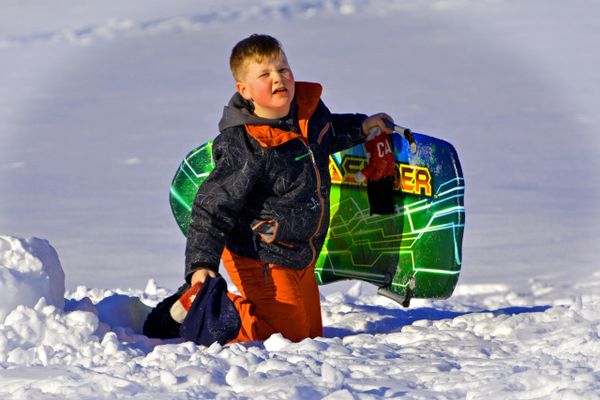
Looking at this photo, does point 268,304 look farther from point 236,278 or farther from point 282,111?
Result: point 282,111

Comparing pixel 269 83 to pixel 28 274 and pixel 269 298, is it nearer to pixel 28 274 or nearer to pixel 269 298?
pixel 269 298

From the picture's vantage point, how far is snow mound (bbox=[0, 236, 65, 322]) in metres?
3.97

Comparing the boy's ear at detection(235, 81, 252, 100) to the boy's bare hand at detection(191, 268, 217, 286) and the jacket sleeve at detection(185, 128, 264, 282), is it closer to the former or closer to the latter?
the jacket sleeve at detection(185, 128, 264, 282)

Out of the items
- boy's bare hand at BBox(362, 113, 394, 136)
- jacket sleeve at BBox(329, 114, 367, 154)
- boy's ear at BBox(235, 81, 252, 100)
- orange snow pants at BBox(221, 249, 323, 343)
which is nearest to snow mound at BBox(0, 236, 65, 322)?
orange snow pants at BBox(221, 249, 323, 343)

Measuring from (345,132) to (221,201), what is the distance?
2.40ft

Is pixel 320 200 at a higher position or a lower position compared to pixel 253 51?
lower

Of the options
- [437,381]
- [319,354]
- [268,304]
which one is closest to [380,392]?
[437,381]

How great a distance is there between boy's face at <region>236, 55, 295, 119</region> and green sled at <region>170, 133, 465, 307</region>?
2.39 ft

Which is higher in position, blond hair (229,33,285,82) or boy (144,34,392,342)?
blond hair (229,33,285,82)

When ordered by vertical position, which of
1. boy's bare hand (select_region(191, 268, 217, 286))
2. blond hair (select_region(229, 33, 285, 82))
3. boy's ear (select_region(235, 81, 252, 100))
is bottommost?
boy's bare hand (select_region(191, 268, 217, 286))

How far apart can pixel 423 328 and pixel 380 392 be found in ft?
3.81

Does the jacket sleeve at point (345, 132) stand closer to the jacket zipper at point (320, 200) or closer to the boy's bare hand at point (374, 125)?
the boy's bare hand at point (374, 125)

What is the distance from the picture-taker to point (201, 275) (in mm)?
3984

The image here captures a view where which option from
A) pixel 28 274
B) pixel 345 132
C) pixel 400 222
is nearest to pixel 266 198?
pixel 345 132
